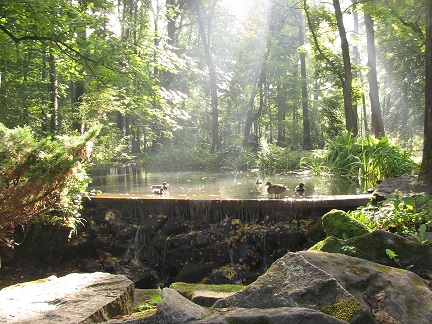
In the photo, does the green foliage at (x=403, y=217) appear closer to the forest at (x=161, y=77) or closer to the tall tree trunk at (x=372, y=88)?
the forest at (x=161, y=77)

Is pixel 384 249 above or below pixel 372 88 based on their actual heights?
→ below

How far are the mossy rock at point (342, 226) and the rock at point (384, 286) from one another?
1.33m

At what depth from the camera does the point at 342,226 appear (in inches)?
189

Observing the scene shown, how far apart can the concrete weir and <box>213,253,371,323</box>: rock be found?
4.18 meters

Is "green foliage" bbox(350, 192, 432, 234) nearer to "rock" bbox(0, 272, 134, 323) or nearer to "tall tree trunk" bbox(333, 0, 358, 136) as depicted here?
"rock" bbox(0, 272, 134, 323)

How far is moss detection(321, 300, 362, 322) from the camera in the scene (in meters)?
2.35

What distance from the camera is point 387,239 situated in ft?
13.0

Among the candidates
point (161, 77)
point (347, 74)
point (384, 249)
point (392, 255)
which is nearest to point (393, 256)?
point (392, 255)

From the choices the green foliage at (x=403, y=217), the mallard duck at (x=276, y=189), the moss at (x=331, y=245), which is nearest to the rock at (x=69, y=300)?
the moss at (x=331, y=245)

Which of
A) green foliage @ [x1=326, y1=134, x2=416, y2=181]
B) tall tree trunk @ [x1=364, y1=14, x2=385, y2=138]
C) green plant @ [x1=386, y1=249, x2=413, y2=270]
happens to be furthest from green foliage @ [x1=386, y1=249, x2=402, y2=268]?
tall tree trunk @ [x1=364, y1=14, x2=385, y2=138]

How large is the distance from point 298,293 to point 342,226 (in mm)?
2495

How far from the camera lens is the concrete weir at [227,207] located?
22.2 feet

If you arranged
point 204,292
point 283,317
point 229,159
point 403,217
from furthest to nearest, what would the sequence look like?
point 229,159 → point 403,217 → point 204,292 → point 283,317

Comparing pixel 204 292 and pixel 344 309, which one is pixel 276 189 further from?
pixel 344 309
